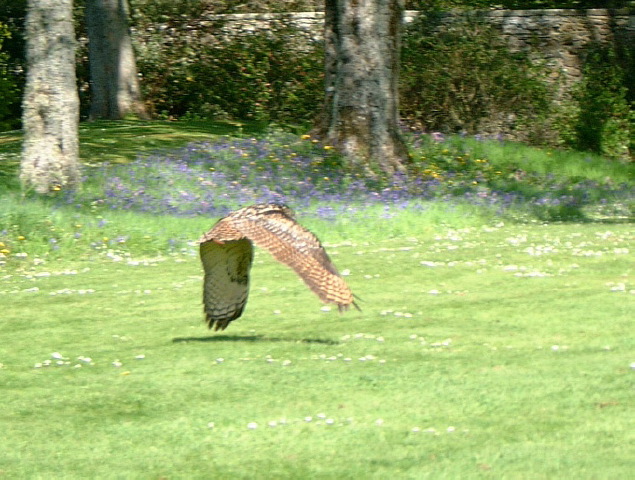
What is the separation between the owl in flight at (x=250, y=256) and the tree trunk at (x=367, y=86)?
10.9m

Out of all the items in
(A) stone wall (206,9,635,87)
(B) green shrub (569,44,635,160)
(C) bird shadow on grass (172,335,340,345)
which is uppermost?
(A) stone wall (206,9,635,87)

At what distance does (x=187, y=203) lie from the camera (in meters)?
16.0

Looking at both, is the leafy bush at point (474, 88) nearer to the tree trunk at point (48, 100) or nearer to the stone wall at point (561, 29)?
the stone wall at point (561, 29)

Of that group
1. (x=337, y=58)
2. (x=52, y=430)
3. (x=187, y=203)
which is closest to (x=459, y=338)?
(x=52, y=430)

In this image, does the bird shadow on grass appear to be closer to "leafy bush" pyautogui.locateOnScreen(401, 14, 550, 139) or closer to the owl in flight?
the owl in flight

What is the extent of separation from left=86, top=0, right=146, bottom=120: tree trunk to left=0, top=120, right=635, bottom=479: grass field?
12280 mm

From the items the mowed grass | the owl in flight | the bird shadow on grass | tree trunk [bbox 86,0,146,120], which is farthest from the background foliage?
the owl in flight

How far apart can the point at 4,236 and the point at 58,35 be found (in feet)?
11.3

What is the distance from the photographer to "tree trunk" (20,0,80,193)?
15422 mm

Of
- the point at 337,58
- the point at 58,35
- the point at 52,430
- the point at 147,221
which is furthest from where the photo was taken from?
the point at 337,58

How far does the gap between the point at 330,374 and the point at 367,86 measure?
40.9 feet

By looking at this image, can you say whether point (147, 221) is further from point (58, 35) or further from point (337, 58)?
point (337, 58)

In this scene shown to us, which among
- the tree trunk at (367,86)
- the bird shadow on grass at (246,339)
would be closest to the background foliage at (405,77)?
the tree trunk at (367,86)

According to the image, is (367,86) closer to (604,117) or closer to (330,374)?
(604,117)
